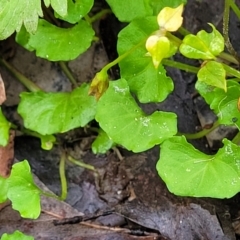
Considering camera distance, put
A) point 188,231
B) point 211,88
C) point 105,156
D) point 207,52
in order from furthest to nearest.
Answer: point 105,156 → point 188,231 → point 211,88 → point 207,52

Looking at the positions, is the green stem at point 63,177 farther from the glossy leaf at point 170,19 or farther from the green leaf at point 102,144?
the glossy leaf at point 170,19

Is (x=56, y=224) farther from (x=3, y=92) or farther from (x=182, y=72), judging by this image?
(x=182, y=72)

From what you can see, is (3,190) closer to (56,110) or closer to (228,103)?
(56,110)

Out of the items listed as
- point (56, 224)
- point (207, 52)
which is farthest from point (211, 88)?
point (56, 224)

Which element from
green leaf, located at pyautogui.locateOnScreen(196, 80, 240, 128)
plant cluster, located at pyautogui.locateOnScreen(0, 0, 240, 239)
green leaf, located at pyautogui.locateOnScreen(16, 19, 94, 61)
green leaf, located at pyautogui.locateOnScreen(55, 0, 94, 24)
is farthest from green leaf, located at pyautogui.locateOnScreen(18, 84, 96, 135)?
green leaf, located at pyautogui.locateOnScreen(196, 80, 240, 128)

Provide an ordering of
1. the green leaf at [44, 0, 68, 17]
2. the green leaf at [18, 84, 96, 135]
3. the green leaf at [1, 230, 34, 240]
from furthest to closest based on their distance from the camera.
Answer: the green leaf at [18, 84, 96, 135] → the green leaf at [1, 230, 34, 240] → the green leaf at [44, 0, 68, 17]

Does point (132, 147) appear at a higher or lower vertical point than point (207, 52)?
lower

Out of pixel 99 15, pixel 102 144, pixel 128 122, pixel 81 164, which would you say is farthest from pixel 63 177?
pixel 99 15

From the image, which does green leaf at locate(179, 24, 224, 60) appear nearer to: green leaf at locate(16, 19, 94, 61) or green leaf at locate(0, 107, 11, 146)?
green leaf at locate(16, 19, 94, 61)
